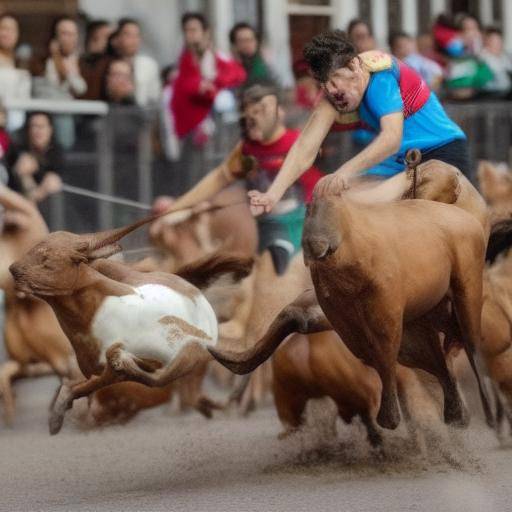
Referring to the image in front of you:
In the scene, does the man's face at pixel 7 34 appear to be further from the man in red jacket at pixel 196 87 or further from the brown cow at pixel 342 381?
the brown cow at pixel 342 381

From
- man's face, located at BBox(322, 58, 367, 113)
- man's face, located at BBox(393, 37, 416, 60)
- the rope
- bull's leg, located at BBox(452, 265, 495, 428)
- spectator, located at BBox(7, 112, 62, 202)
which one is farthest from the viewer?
man's face, located at BBox(393, 37, 416, 60)

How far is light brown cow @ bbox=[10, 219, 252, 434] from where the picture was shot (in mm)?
9344

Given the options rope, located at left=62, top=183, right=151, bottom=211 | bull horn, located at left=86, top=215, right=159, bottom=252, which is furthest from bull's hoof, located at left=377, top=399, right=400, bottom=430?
rope, located at left=62, top=183, right=151, bottom=211

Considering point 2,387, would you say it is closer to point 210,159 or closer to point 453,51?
point 210,159

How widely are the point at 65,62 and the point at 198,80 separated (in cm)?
99

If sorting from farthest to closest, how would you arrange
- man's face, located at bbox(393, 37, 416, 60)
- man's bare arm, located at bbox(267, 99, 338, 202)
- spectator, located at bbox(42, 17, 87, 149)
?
man's face, located at bbox(393, 37, 416, 60) → spectator, located at bbox(42, 17, 87, 149) → man's bare arm, located at bbox(267, 99, 338, 202)

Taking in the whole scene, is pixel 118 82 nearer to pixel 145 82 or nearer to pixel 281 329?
pixel 145 82

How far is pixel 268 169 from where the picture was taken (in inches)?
494

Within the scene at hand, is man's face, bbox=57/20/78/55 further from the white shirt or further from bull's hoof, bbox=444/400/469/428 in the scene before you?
bull's hoof, bbox=444/400/469/428

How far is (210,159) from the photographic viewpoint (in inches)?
647

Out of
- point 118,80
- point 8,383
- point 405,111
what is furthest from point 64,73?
point 405,111

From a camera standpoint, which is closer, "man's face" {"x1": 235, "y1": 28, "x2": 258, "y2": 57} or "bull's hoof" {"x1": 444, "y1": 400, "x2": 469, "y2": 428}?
"bull's hoof" {"x1": 444, "y1": 400, "x2": 469, "y2": 428}

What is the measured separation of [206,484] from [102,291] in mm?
1184

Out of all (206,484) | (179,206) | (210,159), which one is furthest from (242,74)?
(206,484)
